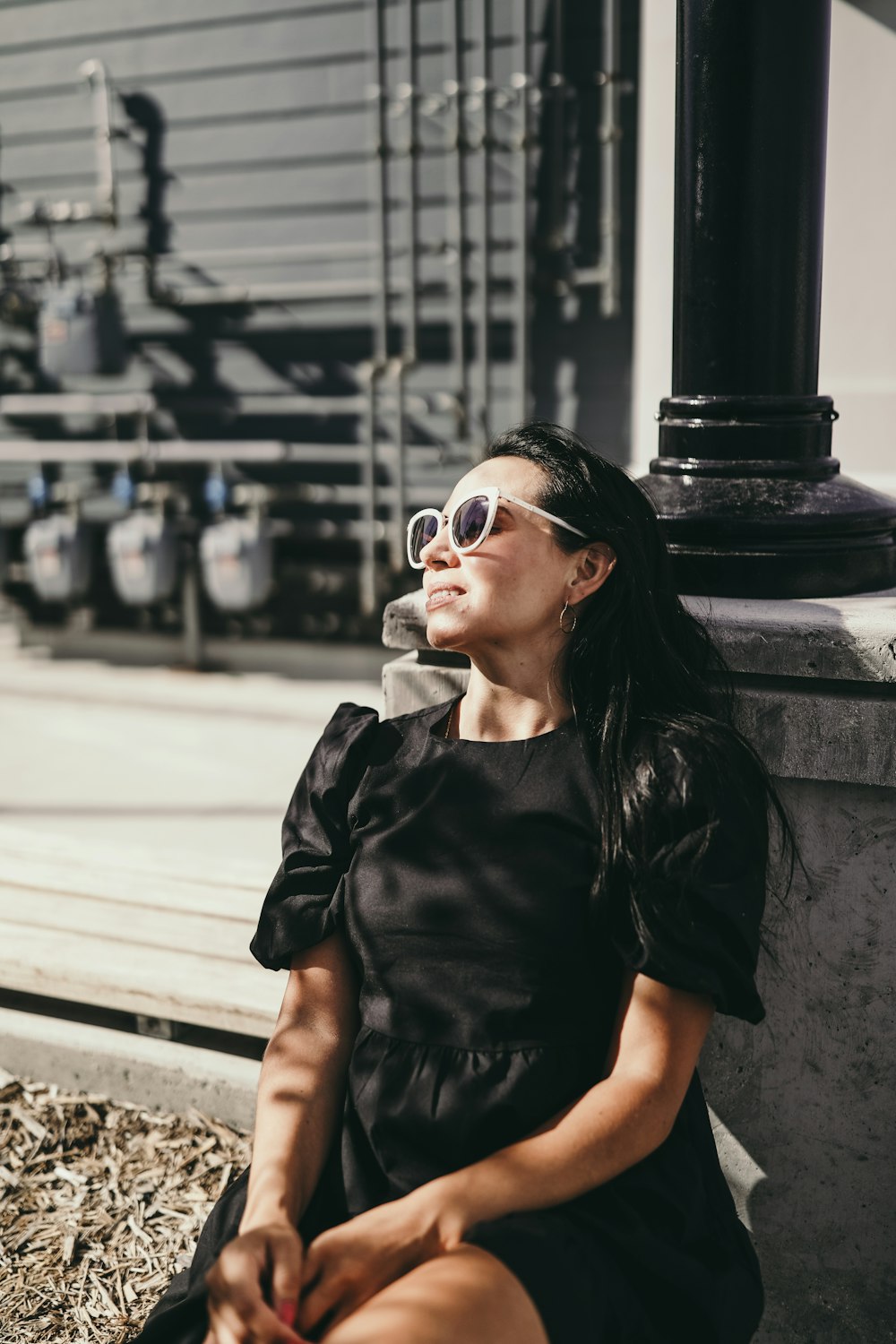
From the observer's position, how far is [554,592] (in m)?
1.74

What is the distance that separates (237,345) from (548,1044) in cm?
638

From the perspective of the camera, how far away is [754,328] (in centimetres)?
199

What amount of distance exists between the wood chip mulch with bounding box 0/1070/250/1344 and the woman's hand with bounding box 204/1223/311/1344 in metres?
0.82

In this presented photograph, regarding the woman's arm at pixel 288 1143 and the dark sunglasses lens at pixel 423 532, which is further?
the dark sunglasses lens at pixel 423 532

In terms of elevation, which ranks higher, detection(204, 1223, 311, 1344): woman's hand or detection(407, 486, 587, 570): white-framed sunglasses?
detection(407, 486, 587, 570): white-framed sunglasses

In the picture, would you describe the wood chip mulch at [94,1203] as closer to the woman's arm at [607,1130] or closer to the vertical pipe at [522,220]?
the woman's arm at [607,1130]

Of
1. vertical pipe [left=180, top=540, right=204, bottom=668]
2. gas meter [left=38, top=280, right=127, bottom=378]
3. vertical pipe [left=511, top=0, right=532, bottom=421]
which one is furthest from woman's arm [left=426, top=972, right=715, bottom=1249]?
gas meter [left=38, top=280, right=127, bottom=378]

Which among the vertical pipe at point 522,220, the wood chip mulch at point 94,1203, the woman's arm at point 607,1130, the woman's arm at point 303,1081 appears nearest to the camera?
the woman's arm at point 607,1130

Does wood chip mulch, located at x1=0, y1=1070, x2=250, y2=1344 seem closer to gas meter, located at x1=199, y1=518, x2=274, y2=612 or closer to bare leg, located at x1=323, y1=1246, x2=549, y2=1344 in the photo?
bare leg, located at x1=323, y1=1246, x2=549, y2=1344

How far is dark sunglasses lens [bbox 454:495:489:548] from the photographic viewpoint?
1707 millimetres

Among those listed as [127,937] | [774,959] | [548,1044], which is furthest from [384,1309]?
[127,937]

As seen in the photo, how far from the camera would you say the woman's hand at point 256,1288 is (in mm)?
1310

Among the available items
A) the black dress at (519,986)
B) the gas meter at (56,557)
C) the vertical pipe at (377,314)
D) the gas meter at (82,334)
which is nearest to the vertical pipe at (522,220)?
the vertical pipe at (377,314)

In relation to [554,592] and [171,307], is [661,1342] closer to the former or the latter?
[554,592]
